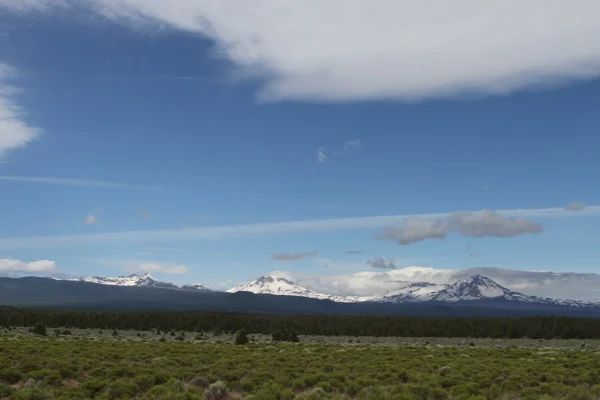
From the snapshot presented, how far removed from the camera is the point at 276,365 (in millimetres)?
28250

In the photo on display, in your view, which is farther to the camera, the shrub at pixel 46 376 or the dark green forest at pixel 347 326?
the dark green forest at pixel 347 326

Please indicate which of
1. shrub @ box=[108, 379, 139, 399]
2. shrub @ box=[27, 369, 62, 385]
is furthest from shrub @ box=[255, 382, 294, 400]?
shrub @ box=[27, 369, 62, 385]

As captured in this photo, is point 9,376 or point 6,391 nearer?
point 6,391

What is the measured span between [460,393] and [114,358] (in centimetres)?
1803

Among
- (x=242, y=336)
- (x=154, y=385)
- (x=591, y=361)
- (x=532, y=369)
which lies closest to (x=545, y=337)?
(x=242, y=336)

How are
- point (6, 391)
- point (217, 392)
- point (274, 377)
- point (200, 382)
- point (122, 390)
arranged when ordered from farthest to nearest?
1. point (274, 377)
2. point (200, 382)
3. point (217, 392)
4. point (122, 390)
5. point (6, 391)

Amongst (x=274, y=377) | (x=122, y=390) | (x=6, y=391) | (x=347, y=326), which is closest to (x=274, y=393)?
(x=274, y=377)

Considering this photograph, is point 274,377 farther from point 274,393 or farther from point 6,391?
point 6,391

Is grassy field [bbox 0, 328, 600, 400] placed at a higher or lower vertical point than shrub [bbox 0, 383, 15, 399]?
higher

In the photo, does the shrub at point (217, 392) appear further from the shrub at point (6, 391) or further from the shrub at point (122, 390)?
the shrub at point (6, 391)

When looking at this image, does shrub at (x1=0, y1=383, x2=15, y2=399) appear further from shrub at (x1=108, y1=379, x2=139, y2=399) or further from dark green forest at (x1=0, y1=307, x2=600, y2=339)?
dark green forest at (x1=0, y1=307, x2=600, y2=339)

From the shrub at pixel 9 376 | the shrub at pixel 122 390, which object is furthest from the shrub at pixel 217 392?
the shrub at pixel 9 376

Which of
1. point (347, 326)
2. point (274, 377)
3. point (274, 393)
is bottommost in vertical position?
point (347, 326)

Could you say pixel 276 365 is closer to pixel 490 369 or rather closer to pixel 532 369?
pixel 490 369
